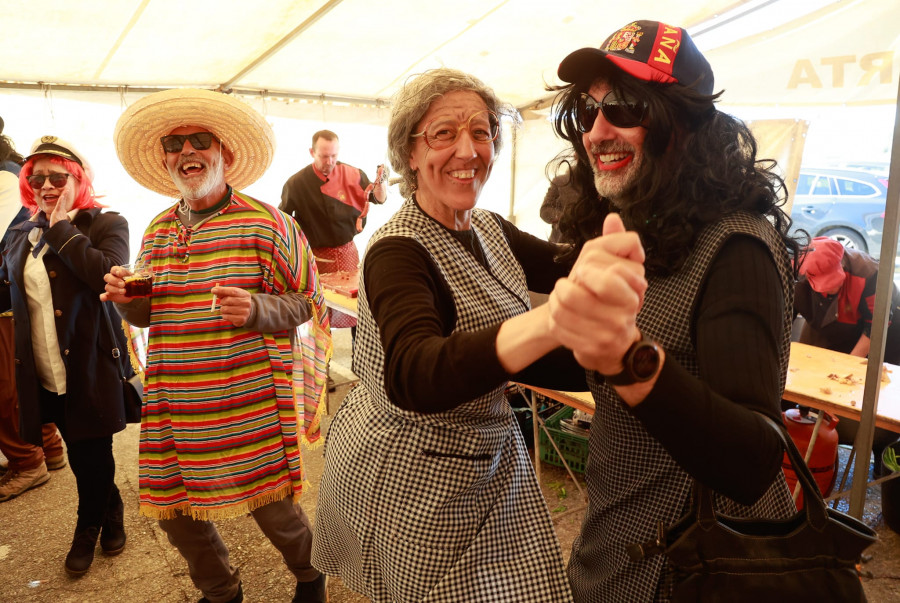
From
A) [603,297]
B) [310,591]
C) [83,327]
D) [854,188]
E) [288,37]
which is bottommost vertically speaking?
[310,591]

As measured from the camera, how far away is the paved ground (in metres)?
2.84

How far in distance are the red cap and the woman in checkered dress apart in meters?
3.24

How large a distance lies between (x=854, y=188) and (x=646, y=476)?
876 cm

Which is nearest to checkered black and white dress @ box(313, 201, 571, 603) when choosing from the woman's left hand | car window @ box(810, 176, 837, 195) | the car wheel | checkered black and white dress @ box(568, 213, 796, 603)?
checkered black and white dress @ box(568, 213, 796, 603)

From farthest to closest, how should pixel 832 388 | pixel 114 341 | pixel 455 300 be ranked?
pixel 114 341, pixel 832 388, pixel 455 300

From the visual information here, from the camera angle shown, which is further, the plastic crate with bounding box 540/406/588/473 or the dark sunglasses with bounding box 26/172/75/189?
the plastic crate with bounding box 540/406/588/473

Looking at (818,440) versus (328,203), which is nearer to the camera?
(818,440)

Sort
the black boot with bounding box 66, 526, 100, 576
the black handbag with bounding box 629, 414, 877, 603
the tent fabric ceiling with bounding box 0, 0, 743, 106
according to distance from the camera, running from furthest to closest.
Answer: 1. the tent fabric ceiling with bounding box 0, 0, 743, 106
2. the black boot with bounding box 66, 526, 100, 576
3. the black handbag with bounding box 629, 414, 877, 603

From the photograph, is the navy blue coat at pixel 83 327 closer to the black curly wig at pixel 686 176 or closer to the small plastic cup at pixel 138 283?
the small plastic cup at pixel 138 283

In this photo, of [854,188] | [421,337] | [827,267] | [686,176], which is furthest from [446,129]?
→ [854,188]

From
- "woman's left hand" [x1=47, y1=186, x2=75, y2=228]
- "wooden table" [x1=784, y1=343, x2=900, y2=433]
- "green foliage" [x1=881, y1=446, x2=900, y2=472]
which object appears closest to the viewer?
"wooden table" [x1=784, y1=343, x2=900, y2=433]

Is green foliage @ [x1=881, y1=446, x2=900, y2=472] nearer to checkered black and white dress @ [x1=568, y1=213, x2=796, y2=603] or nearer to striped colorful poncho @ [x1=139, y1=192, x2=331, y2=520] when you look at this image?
checkered black and white dress @ [x1=568, y1=213, x2=796, y2=603]

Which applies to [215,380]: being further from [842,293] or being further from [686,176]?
[842,293]

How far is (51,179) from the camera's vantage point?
2.71 metres
